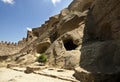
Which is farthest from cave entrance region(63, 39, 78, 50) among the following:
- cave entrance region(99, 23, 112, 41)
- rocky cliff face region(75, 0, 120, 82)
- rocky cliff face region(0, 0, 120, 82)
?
cave entrance region(99, 23, 112, 41)

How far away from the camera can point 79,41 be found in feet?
63.0

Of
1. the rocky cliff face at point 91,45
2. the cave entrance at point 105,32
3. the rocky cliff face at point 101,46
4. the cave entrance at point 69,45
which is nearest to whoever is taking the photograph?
the rocky cliff face at point 101,46

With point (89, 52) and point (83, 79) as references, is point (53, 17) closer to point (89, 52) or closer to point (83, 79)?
point (89, 52)

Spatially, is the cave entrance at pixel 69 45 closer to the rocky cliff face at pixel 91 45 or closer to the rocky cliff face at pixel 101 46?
the rocky cliff face at pixel 91 45

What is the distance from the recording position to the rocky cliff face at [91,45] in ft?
37.9

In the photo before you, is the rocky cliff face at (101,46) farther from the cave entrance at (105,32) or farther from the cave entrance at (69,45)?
the cave entrance at (69,45)

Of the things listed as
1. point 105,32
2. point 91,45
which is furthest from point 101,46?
point 105,32

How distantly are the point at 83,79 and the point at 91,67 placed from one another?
5.78ft

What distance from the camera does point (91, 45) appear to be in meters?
16.2

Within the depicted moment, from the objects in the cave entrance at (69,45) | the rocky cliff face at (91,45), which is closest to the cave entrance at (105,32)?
the rocky cliff face at (91,45)

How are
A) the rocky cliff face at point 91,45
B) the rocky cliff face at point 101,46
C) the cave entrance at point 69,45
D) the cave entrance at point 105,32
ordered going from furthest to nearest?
the cave entrance at point 69,45 < the cave entrance at point 105,32 < the rocky cliff face at point 91,45 < the rocky cliff face at point 101,46

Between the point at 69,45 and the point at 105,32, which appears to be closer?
the point at 105,32

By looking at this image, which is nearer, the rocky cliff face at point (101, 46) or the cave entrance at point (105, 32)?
the rocky cliff face at point (101, 46)

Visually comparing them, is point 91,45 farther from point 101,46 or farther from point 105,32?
point 105,32
